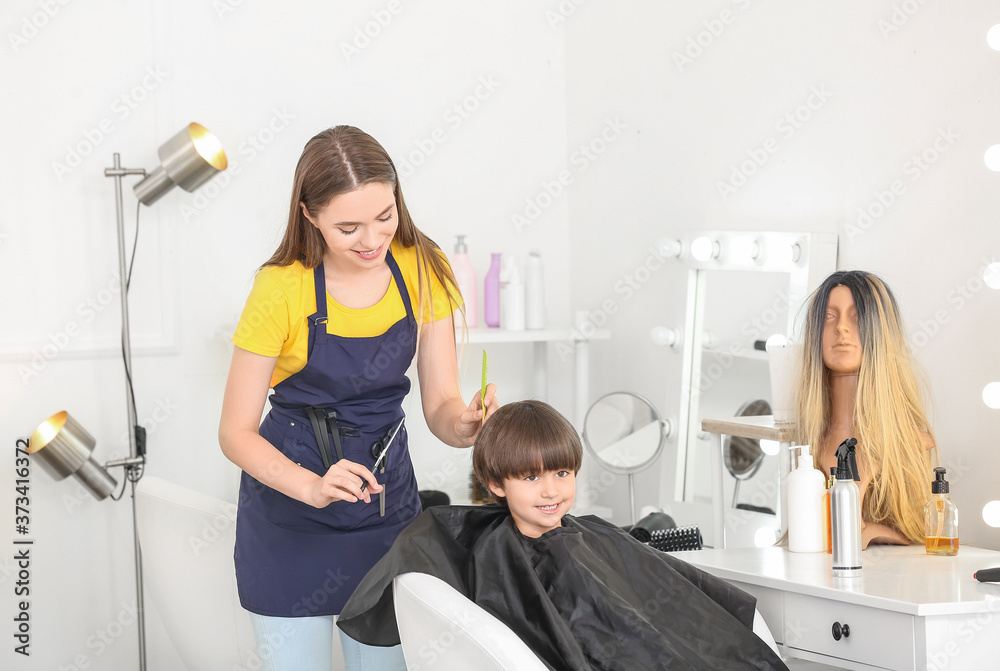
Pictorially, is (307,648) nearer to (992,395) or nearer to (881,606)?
(881,606)

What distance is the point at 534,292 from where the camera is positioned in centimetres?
276

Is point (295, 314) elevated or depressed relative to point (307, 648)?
elevated

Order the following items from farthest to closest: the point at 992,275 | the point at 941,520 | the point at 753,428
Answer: the point at 753,428 < the point at 992,275 < the point at 941,520

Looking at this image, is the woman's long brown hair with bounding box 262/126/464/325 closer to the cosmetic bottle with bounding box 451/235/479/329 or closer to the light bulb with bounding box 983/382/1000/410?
the light bulb with bounding box 983/382/1000/410

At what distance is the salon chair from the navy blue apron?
0.60ft

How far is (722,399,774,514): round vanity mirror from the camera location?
2.15 m

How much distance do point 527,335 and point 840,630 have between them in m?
1.42

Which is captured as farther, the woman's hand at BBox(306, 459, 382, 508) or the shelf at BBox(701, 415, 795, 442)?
the shelf at BBox(701, 415, 795, 442)

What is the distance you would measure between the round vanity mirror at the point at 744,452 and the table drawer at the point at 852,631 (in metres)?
0.67

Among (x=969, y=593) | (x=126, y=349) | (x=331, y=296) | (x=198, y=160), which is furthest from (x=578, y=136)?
(x=969, y=593)

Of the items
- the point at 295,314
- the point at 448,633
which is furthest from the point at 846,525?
the point at 295,314

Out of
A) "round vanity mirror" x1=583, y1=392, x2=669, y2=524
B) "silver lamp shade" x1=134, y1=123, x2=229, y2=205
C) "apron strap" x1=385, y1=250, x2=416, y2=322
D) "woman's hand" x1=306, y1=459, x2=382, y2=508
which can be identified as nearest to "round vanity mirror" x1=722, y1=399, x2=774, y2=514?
"round vanity mirror" x1=583, y1=392, x2=669, y2=524

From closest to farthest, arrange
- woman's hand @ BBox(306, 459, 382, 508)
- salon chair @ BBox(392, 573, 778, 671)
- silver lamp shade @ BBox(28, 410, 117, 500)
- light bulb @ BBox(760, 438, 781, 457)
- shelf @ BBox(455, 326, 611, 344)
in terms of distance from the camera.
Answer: salon chair @ BBox(392, 573, 778, 671) → woman's hand @ BBox(306, 459, 382, 508) → light bulb @ BBox(760, 438, 781, 457) → silver lamp shade @ BBox(28, 410, 117, 500) → shelf @ BBox(455, 326, 611, 344)

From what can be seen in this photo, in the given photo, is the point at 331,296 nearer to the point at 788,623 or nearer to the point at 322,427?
the point at 322,427
